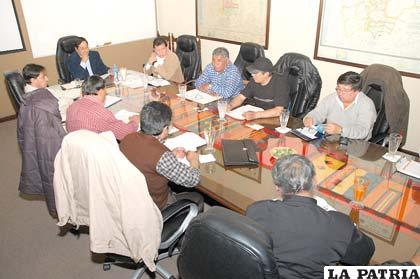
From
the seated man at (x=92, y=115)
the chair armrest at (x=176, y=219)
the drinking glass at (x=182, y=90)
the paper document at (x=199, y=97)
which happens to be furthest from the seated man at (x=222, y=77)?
the chair armrest at (x=176, y=219)

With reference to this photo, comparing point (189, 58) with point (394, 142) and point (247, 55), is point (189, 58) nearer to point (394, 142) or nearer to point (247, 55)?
point (247, 55)

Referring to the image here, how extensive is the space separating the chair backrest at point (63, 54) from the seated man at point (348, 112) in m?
2.97

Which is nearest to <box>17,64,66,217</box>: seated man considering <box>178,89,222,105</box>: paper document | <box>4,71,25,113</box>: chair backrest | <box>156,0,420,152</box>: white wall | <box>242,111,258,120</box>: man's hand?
<box>4,71,25,113</box>: chair backrest

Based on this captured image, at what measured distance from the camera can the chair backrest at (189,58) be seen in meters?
4.34

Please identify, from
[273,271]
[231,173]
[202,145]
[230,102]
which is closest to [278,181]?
[273,271]

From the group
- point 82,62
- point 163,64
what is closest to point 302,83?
point 163,64

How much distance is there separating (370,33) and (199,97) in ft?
6.83

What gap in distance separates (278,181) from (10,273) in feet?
6.77

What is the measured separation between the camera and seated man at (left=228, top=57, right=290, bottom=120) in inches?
114

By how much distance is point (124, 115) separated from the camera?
2771mm

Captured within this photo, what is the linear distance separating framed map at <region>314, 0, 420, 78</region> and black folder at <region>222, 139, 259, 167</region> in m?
2.31

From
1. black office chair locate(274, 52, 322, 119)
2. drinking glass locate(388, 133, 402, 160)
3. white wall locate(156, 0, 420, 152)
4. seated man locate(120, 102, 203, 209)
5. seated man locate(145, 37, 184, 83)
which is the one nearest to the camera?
seated man locate(120, 102, 203, 209)

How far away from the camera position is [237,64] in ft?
13.3

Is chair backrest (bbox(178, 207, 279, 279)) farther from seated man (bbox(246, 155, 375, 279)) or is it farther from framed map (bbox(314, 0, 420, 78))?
framed map (bbox(314, 0, 420, 78))
